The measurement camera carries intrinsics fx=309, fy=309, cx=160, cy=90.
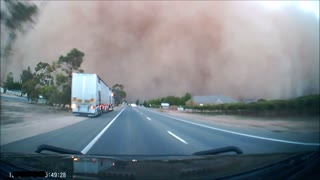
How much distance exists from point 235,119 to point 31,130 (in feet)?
9.82

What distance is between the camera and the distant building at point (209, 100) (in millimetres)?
4426

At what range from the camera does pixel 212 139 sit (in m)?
5.36

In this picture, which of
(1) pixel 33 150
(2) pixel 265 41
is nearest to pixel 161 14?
(2) pixel 265 41

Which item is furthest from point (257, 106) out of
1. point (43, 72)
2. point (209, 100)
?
point (43, 72)

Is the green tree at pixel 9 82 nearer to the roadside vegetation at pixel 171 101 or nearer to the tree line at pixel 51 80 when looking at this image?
the tree line at pixel 51 80

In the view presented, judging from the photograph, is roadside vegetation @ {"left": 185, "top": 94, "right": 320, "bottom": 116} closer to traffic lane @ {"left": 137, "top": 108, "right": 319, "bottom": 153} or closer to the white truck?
traffic lane @ {"left": 137, "top": 108, "right": 319, "bottom": 153}

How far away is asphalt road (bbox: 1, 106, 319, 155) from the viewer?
4.19m

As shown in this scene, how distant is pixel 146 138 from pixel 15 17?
264 centimetres

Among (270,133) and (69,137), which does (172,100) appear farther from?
(270,133)

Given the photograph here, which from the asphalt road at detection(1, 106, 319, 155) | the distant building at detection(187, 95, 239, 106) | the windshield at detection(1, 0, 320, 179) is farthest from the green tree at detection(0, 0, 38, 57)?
the distant building at detection(187, 95, 239, 106)

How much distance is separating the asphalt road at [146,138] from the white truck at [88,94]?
21cm

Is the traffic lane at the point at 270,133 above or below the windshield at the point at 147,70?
below

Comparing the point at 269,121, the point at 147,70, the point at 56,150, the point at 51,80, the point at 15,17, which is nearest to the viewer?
the point at 15,17

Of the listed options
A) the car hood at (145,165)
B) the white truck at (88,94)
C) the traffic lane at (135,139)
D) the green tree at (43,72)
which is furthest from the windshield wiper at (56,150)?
the green tree at (43,72)
